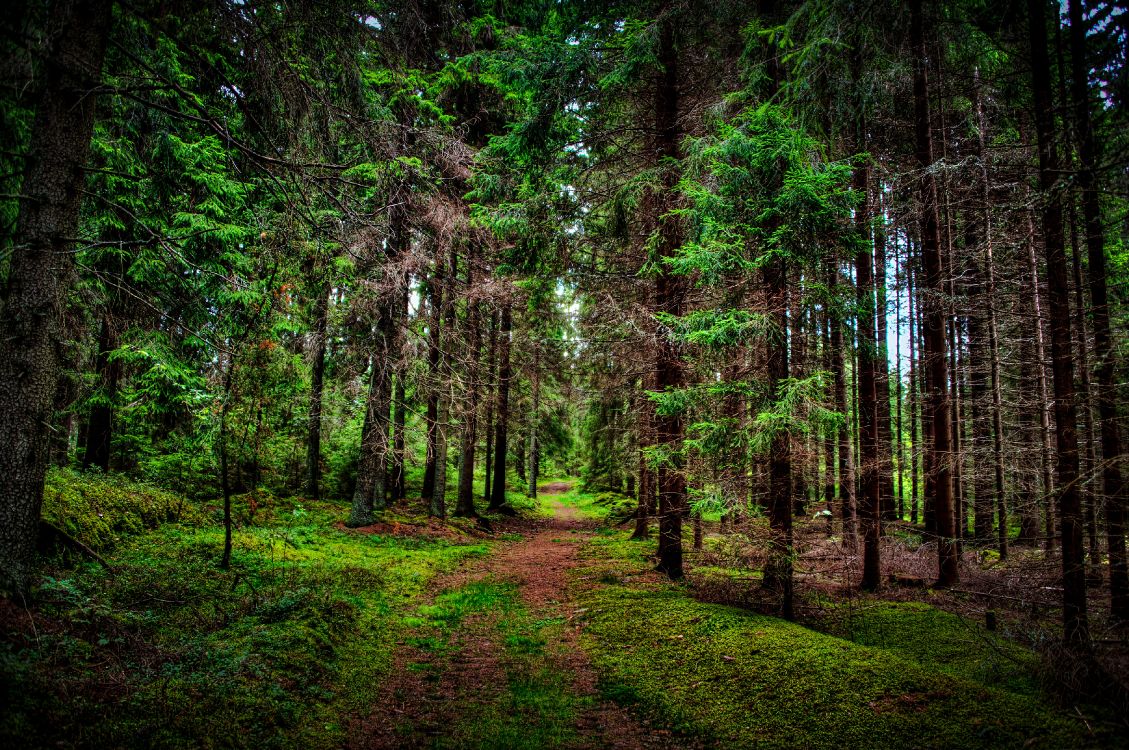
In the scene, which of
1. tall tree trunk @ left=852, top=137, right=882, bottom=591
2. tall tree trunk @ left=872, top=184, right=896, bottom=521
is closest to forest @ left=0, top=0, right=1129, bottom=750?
tall tree trunk @ left=852, top=137, right=882, bottom=591

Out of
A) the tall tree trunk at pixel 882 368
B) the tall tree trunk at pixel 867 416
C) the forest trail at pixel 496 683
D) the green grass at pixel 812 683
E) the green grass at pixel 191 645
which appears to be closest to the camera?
the green grass at pixel 191 645

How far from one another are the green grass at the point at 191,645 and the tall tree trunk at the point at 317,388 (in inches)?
169

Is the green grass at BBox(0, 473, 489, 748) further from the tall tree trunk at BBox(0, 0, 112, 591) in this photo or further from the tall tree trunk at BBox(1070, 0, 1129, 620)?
the tall tree trunk at BBox(1070, 0, 1129, 620)

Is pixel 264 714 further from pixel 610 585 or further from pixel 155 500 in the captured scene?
pixel 155 500

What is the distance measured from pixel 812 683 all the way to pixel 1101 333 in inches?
173

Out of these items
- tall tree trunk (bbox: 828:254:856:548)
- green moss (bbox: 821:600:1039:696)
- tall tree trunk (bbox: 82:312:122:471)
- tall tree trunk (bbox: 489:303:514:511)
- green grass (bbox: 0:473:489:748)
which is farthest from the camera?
tall tree trunk (bbox: 489:303:514:511)

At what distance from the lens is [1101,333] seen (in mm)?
4398

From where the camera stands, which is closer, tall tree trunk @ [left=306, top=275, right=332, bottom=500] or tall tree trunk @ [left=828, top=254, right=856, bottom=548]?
tall tree trunk @ [left=828, top=254, right=856, bottom=548]

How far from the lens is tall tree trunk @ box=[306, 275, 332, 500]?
11.4 meters

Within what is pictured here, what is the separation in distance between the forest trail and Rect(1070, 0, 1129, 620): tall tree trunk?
5232 millimetres

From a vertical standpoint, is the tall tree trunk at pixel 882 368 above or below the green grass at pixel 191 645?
above

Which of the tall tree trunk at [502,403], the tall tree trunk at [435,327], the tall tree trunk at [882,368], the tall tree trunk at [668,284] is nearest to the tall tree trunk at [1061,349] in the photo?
the tall tree trunk at [882,368]

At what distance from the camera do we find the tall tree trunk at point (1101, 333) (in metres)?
4.59

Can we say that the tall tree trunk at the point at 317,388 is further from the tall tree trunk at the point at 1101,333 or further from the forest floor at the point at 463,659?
the tall tree trunk at the point at 1101,333
